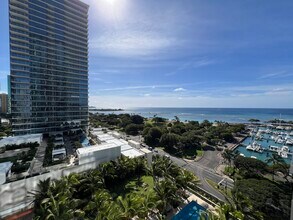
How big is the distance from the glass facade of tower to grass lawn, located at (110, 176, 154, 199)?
4725 cm

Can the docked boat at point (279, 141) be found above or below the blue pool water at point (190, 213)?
below

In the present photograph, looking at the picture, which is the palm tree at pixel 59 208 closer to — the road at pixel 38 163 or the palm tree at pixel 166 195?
the palm tree at pixel 166 195

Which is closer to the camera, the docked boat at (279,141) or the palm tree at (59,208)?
the palm tree at (59,208)

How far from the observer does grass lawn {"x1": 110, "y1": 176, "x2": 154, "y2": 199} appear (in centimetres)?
2458

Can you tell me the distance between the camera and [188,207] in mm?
18953

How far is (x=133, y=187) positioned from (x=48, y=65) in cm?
5635

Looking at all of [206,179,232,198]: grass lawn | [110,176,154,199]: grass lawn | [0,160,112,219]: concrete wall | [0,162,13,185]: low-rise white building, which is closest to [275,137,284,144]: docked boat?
[206,179,232,198]: grass lawn

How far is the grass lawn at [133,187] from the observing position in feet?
80.6

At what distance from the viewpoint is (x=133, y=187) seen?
84.5ft

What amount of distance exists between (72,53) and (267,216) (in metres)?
74.4

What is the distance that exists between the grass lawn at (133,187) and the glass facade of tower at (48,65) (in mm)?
47254

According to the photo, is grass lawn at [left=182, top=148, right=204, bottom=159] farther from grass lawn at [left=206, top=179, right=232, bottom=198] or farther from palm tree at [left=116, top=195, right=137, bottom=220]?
palm tree at [left=116, top=195, right=137, bottom=220]

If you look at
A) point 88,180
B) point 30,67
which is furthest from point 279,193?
point 30,67

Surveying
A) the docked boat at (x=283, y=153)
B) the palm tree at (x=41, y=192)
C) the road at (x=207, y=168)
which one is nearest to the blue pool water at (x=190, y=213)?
the road at (x=207, y=168)
